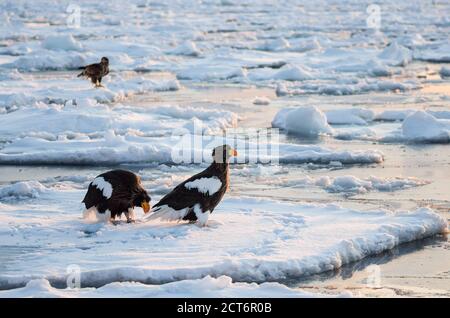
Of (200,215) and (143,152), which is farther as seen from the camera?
(143,152)

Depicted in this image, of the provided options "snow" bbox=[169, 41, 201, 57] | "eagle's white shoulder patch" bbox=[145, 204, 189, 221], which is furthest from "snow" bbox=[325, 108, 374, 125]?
"snow" bbox=[169, 41, 201, 57]

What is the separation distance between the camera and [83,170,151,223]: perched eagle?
9.55 m

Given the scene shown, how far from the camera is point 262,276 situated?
812 centimetres

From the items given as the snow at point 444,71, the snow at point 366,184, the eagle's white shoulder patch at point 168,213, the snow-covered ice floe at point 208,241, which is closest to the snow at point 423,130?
the snow at point 366,184

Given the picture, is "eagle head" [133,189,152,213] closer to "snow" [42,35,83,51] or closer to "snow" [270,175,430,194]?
"snow" [270,175,430,194]

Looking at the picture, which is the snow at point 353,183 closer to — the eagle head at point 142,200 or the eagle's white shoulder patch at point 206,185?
the eagle's white shoulder patch at point 206,185

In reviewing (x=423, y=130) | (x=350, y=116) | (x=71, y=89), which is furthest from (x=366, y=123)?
(x=71, y=89)

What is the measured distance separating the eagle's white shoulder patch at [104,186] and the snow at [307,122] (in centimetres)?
681

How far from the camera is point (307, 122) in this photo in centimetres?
1602

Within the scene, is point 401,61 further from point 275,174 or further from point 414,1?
point 414,1

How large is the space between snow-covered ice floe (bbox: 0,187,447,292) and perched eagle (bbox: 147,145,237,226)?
12cm

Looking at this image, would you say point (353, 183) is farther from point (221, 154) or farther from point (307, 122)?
point (307, 122)

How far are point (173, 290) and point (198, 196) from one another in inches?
85.2
